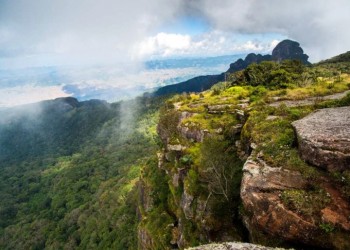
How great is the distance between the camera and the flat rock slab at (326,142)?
57.6ft

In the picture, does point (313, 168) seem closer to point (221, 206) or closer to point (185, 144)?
point (221, 206)

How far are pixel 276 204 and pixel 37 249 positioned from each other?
13379 centimetres

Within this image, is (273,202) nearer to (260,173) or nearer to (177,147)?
(260,173)

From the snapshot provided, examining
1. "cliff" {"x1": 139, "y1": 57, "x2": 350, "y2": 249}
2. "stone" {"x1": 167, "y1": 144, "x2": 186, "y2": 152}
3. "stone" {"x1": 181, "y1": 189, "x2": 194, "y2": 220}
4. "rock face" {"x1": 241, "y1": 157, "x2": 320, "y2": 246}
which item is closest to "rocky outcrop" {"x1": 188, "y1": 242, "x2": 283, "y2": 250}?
"cliff" {"x1": 139, "y1": 57, "x2": 350, "y2": 249}

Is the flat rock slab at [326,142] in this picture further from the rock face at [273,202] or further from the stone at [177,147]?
the stone at [177,147]

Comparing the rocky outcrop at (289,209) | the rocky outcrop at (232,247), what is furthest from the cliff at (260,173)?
the rocky outcrop at (232,247)

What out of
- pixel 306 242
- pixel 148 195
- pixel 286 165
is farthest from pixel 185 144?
pixel 306 242

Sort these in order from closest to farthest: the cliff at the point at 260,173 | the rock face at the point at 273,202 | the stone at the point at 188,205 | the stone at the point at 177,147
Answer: the rock face at the point at 273,202, the cliff at the point at 260,173, the stone at the point at 188,205, the stone at the point at 177,147

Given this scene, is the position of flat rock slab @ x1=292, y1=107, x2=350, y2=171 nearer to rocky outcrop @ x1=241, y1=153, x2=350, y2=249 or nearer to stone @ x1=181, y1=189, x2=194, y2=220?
rocky outcrop @ x1=241, y1=153, x2=350, y2=249

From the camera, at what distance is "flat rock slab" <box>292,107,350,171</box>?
17.6 m

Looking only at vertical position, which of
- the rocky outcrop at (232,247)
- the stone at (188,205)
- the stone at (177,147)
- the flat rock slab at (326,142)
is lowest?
the stone at (188,205)

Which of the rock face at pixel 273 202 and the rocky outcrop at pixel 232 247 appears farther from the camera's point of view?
the rock face at pixel 273 202

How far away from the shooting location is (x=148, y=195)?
5359cm

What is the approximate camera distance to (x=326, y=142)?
60.4 feet
